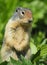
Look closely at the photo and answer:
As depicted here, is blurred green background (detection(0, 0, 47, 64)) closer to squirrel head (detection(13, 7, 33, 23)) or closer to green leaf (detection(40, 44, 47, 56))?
green leaf (detection(40, 44, 47, 56))

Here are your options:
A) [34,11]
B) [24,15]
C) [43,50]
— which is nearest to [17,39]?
[24,15]

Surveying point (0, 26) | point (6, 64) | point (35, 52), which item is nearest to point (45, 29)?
point (0, 26)

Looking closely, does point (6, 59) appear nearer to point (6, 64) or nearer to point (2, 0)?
point (6, 64)

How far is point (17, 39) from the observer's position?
3.96m

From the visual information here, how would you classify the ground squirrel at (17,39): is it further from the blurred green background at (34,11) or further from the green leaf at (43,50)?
the blurred green background at (34,11)

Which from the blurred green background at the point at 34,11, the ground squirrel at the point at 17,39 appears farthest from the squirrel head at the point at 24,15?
the blurred green background at the point at 34,11

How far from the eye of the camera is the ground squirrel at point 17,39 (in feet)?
13.0

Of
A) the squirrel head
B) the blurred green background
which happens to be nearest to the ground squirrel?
the squirrel head

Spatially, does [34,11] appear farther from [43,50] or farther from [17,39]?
[17,39]

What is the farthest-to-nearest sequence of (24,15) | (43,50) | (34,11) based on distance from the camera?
(34,11) → (43,50) → (24,15)

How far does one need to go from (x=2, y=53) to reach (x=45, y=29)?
14.8 feet

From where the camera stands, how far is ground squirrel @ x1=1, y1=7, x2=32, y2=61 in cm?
395

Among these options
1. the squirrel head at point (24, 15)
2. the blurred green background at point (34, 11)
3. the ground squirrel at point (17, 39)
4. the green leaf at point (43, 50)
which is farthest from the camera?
the blurred green background at point (34, 11)

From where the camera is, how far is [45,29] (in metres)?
8.45
